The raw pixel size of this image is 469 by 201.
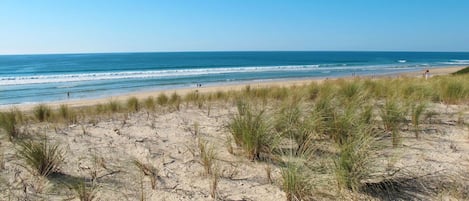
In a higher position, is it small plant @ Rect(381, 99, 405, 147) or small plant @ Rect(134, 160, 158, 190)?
small plant @ Rect(381, 99, 405, 147)

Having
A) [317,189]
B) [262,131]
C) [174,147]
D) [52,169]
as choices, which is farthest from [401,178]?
[52,169]

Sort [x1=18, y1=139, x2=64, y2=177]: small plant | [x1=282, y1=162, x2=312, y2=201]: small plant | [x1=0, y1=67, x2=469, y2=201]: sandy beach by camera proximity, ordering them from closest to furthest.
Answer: [x1=282, y1=162, x2=312, y2=201]: small plant
[x1=0, y1=67, x2=469, y2=201]: sandy beach
[x1=18, y1=139, x2=64, y2=177]: small plant

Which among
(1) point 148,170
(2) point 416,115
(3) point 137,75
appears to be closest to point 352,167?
(1) point 148,170

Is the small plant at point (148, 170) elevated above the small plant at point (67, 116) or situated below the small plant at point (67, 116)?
below

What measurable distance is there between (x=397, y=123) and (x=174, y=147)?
3222 mm

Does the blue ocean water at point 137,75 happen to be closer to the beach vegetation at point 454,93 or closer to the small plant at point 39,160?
the small plant at point 39,160

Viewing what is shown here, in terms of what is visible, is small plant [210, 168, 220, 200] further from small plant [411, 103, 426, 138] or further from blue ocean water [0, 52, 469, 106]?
blue ocean water [0, 52, 469, 106]

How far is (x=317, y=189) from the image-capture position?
302 cm

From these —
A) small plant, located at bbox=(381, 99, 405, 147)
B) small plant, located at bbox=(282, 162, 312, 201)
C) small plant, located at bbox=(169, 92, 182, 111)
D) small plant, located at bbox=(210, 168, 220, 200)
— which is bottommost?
small plant, located at bbox=(210, 168, 220, 200)

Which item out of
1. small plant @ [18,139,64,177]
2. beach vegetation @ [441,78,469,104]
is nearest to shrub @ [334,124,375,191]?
small plant @ [18,139,64,177]

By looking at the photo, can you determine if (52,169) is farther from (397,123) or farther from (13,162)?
(397,123)

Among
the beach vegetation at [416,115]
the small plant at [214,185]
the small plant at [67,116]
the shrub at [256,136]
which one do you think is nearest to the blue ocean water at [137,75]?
the small plant at [67,116]

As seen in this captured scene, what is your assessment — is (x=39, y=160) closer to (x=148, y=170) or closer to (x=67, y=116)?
(x=148, y=170)

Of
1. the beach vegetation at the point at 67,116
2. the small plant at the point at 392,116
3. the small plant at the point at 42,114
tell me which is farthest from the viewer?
the small plant at the point at 42,114
